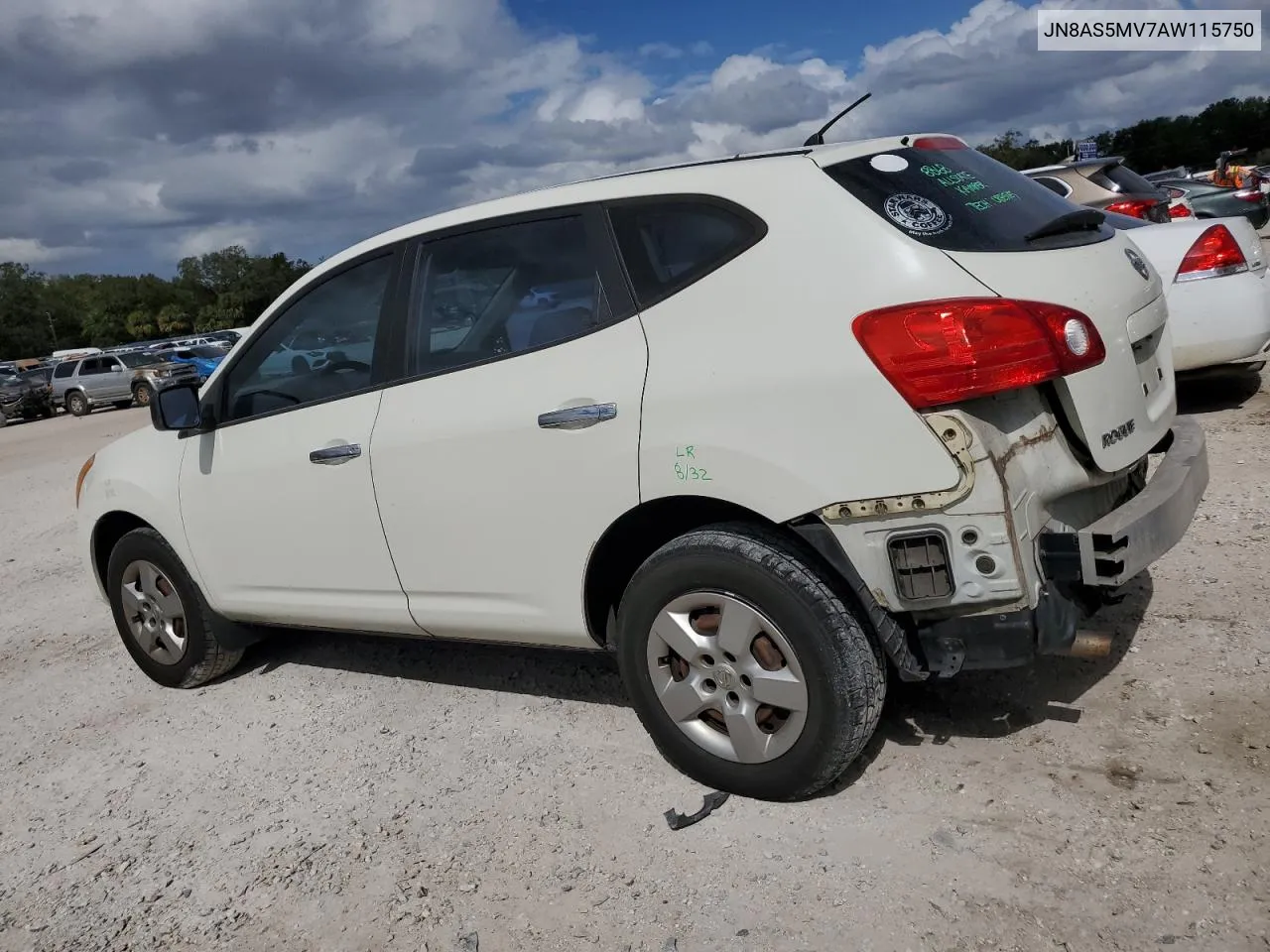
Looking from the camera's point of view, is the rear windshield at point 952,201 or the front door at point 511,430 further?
the front door at point 511,430

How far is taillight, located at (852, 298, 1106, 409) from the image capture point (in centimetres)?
259

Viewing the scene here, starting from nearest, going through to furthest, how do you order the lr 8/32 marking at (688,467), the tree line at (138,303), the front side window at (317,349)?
the lr 8/32 marking at (688,467), the front side window at (317,349), the tree line at (138,303)

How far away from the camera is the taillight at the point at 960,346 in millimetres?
2592

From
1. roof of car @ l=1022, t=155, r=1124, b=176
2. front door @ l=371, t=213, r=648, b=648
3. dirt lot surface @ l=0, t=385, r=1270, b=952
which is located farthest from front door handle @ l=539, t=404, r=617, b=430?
roof of car @ l=1022, t=155, r=1124, b=176

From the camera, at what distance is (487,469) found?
11.0 feet

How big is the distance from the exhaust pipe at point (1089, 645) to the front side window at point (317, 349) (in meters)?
2.55

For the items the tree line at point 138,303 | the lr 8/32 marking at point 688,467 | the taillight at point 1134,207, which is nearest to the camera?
the lr 8/32 marking at point 688,467

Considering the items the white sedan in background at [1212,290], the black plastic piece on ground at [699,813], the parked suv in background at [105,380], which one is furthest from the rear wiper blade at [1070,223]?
the parked suv in background at [105,380]

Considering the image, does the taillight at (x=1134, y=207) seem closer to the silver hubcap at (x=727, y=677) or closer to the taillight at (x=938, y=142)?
the taillight at (x=938, y=142)

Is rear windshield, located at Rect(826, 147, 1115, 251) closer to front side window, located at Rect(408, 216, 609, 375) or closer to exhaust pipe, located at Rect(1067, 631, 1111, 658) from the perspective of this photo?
front side window, located at Rect(408, 216, 609, 375)

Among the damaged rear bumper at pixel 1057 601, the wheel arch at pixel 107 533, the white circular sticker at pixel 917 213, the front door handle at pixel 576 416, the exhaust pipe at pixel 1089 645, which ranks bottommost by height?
the exhaust pipe at pixel 1089 645

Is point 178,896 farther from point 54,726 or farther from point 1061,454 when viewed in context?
point 1061,454

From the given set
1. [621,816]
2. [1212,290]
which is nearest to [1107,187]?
[1212,290]

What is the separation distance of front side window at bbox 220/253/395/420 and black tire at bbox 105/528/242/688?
82 cm
